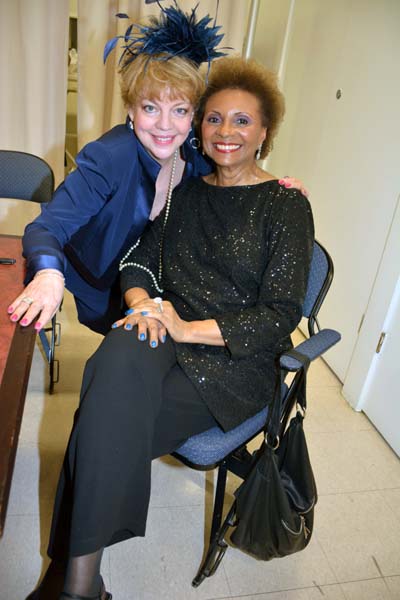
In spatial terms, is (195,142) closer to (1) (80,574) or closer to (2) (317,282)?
(2) (317,282)

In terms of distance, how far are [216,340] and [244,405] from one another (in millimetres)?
182

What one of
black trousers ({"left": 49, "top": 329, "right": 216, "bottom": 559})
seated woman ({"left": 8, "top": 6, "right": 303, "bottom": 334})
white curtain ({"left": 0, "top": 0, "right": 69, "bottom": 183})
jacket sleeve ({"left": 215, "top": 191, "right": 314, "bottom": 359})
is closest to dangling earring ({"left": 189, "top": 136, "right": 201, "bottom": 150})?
seated woman ({"left": 8, "top": 6, "right": 303, "bottom": 334})

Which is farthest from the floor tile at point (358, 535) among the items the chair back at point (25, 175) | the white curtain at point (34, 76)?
the white curtain at point (34, 76)

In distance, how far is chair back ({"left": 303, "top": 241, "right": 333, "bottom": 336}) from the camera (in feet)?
4.55

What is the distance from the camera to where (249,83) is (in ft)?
4.39

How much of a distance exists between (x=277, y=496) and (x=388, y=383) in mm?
1044

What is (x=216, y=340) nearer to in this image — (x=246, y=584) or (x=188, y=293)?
(x=188, y=293)

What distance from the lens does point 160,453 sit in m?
1.21

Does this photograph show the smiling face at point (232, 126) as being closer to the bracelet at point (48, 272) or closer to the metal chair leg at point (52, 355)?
the bracelet at point (48, 272)

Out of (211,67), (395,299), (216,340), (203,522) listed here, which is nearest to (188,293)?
(216,340)

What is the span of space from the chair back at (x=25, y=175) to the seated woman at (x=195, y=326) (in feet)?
2.30

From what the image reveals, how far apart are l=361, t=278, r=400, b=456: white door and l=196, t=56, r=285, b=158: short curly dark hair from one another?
94cm

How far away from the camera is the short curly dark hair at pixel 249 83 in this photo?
134cm

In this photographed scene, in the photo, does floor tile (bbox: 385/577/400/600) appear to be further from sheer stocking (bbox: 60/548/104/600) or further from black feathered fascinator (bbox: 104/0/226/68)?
black feathered fascinator (bbox: 104/0/226/68)
